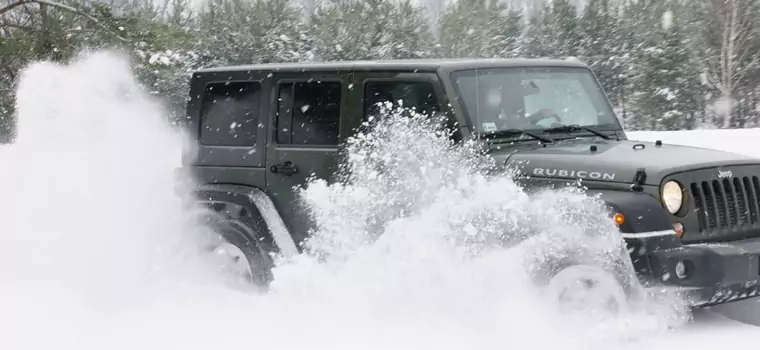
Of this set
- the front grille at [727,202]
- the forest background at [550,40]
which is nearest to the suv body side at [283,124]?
the front grille at [727,202]

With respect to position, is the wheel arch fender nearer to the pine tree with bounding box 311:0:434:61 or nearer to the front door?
the front door

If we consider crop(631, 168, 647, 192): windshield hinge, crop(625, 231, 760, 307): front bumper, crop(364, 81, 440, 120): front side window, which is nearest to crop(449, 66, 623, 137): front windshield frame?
crop(364, 81, 440, 120): front side window

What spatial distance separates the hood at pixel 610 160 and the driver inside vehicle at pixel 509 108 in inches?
8.9

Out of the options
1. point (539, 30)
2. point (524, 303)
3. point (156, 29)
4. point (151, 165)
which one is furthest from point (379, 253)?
point (539, 30)

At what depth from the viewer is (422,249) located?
582cm

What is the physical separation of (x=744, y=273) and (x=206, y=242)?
3.76 m

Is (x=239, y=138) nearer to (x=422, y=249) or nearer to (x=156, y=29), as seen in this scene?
(x=422, y=249)

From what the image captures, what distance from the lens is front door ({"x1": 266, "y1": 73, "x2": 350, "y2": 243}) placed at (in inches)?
260

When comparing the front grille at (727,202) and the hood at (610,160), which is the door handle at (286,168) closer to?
the hood at (610,160)

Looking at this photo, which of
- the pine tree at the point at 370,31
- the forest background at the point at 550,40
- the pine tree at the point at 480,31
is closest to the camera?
the forest background at the point at 550,40

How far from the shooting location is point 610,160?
5609 mm

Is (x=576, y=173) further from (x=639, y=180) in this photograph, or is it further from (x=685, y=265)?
(x=685, y=265)

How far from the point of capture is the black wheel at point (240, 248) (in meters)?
6.89

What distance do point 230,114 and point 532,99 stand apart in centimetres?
225
